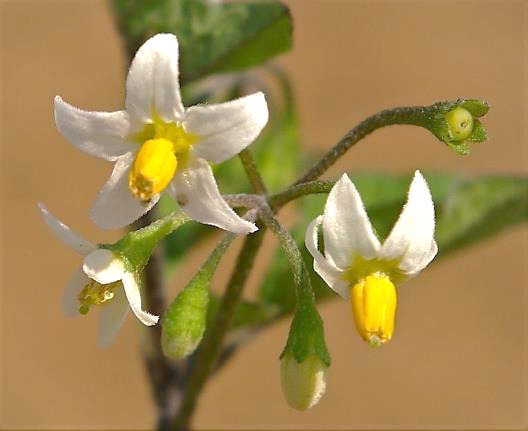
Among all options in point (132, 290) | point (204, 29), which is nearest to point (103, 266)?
point (132, 290)

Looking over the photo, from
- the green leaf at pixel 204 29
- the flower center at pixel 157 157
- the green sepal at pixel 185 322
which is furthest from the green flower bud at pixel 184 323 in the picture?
the green leaf at pixel 204 29

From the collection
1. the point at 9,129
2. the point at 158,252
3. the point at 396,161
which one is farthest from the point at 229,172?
the point at 9,129

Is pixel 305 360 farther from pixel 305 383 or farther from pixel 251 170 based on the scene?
pixel 251 170

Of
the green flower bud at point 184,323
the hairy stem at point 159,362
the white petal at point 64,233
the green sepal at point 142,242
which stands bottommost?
the hairy stem at point 159,362

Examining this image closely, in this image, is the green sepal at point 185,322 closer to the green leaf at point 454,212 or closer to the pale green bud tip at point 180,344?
the pale green bud tip at point 180,344

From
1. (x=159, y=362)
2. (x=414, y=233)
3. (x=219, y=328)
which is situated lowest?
(x=159, y=362)

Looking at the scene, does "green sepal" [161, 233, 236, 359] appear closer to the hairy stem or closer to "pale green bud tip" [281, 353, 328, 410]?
"pale green bud tip" [281, 353, 328, 410]
